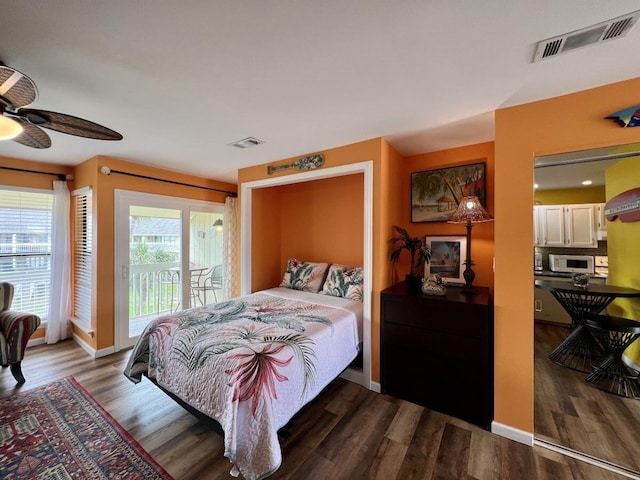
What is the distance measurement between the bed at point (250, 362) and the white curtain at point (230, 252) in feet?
5.19

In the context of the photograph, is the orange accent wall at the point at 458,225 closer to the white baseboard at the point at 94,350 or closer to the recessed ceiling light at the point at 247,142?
the recessed ceiling light at the point at 247,142

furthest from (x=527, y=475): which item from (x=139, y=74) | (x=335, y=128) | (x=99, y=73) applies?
(x=99, y=73)

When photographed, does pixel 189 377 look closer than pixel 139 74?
No

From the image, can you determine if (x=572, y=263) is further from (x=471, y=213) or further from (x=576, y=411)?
(x=576, y=411)

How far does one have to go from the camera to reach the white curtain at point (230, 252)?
4176 millimetres

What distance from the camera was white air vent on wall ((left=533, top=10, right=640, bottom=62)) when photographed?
1.13 meters

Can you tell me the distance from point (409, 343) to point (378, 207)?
1261 mm

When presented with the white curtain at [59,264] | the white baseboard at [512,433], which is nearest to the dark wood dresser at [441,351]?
the white baseboard at [512,433]

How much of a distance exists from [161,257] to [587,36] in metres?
4.49

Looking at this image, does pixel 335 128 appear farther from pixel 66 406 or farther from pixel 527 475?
pixel 66 406

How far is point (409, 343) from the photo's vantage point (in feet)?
7.23

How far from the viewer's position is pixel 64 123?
154 centimetres

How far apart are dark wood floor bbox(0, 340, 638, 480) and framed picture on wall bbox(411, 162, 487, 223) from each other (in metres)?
1.86

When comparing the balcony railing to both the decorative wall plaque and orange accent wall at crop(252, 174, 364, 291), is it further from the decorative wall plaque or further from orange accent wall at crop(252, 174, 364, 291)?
the decorative wall plaque
